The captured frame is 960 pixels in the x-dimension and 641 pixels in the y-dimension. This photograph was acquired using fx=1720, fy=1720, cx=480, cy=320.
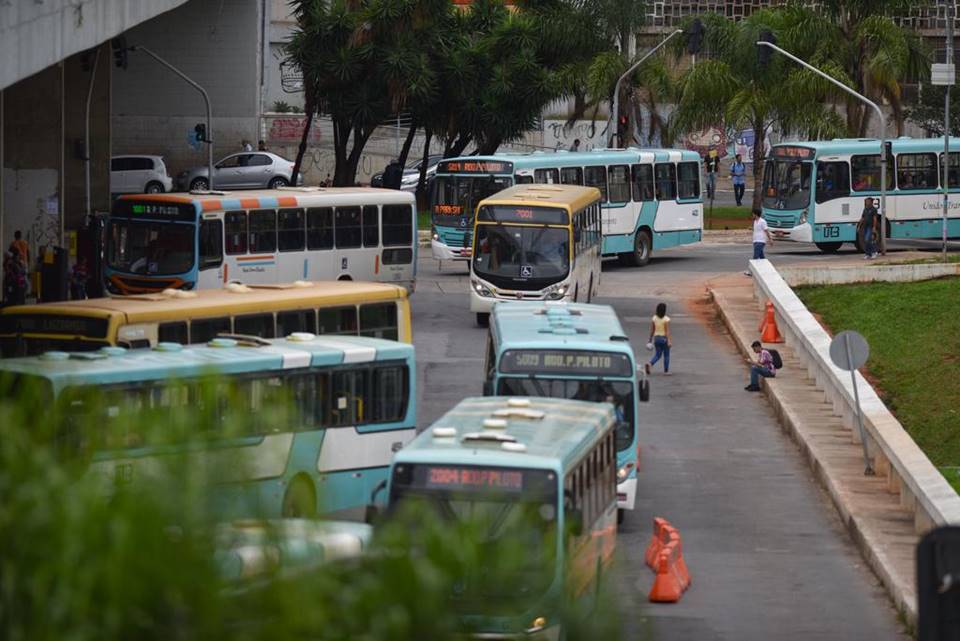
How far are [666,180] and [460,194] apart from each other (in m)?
6.02

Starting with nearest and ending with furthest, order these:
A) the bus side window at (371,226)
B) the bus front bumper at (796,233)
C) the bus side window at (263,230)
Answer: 1. the bus side window at (263,230)
2. the bus side window at (371,226)
3. the bus front bumper at (796,233)

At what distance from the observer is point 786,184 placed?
45.6m

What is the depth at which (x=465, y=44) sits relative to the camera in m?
54.7

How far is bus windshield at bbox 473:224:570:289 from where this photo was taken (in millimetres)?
32656

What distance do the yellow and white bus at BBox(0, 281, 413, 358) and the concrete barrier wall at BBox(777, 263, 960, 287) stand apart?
17.4 meters

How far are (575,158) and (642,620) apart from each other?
36977mm

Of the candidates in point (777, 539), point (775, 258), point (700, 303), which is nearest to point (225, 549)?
point (777, 539)

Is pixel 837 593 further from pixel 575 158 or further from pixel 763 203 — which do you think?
pixel 763 203

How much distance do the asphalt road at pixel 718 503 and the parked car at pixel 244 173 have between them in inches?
911

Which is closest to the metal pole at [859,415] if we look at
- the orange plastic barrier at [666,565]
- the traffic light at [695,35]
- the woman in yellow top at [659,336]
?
the orange plastic barrier at [666,565]

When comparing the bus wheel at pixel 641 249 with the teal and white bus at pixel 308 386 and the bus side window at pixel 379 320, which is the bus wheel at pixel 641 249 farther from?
the teal and white bus at pixel 308 386

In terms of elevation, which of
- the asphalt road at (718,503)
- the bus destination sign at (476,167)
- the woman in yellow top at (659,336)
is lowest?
the asphalt road at (718,503)

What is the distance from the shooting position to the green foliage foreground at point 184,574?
16.6ft

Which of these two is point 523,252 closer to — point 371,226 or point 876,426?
point 371,226
